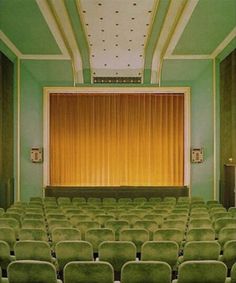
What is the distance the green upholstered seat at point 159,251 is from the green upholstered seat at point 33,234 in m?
1.63

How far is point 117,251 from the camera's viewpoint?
4.72 metres

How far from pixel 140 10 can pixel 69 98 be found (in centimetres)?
737

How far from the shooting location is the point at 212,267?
11.7 ft

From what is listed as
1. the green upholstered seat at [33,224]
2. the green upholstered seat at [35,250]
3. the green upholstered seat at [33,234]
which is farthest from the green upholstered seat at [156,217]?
the green upholstered seat at [35,250]

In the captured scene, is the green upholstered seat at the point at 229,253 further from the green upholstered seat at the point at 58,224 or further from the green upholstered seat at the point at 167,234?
the green upholstered seat at the point at 58,224

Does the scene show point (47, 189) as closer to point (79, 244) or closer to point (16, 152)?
point (16, 152)

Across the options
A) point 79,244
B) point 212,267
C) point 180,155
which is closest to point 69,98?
point 180,155

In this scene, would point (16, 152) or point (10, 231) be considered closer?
point (10, 231)

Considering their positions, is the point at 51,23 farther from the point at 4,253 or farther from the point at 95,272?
the point at 95,272

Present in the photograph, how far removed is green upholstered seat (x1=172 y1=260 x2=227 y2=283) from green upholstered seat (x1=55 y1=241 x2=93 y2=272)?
1333 millimetres

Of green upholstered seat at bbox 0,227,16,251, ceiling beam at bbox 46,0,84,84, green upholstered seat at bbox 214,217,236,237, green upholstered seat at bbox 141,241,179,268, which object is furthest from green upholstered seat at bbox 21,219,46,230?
ceiling beam at bbox 46,0,84,84

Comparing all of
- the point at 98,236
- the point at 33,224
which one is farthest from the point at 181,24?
the point at 98,236

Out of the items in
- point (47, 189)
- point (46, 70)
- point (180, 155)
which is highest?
point (46, 70)

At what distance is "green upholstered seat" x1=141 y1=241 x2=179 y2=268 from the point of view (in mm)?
4689
